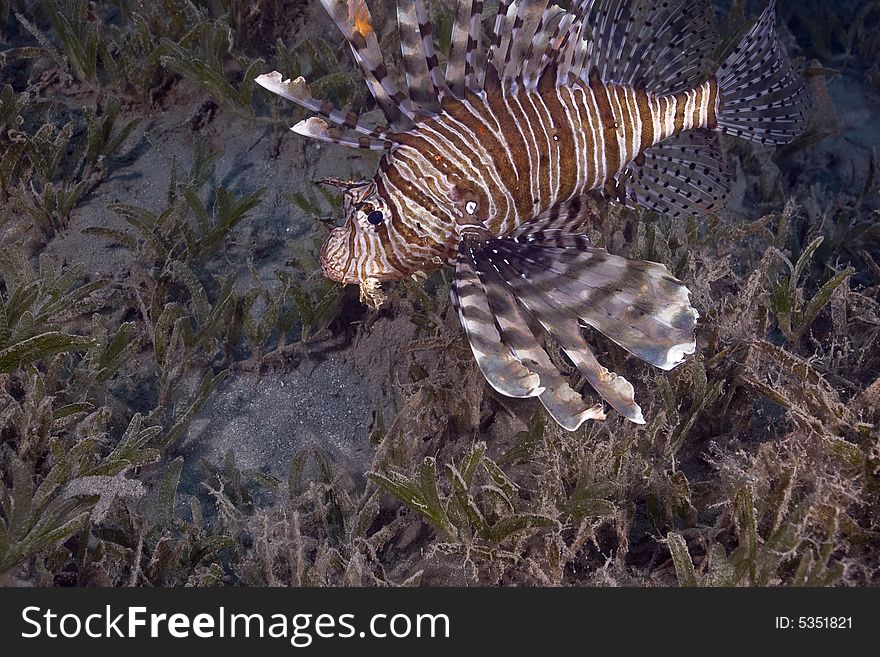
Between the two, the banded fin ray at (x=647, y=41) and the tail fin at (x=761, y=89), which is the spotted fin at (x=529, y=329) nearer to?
the banded fin ray at (x=647, y=41)

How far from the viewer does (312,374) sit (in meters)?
4.15

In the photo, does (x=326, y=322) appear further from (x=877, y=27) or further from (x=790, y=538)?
(x=877, y=27)

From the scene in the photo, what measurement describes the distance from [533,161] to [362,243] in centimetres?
92

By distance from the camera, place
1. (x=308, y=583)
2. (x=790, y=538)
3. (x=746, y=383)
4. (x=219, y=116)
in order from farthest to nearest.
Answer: (x=219, y=116) → (x=746, y=383) → (x=308, y=583) → (x=790, y=538)

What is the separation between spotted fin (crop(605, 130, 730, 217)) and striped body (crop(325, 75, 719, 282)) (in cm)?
54

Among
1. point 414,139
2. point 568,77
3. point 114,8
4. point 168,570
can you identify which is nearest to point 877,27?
point 568,77

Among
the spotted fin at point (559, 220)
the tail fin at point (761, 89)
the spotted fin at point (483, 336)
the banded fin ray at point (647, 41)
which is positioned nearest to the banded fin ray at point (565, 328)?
the spotted fin at point (483, 336)

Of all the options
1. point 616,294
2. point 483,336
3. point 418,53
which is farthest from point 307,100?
point 616,294

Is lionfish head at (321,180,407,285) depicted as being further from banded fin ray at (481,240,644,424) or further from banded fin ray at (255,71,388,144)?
banded fin ray at (481,240,644,424)

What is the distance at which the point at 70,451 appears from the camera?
311 centimetres

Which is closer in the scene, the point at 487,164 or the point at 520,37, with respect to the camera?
the point at 487,164

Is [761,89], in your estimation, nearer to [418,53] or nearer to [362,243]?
[418,53]

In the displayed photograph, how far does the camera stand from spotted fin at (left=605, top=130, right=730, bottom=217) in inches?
162

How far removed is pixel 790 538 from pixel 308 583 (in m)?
1.93
